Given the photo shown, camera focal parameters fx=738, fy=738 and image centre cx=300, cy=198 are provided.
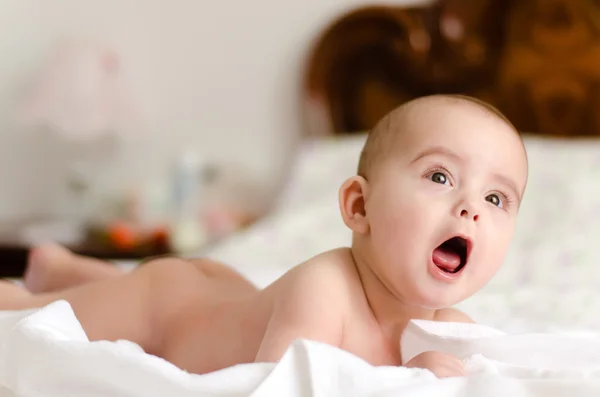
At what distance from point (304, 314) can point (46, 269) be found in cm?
57

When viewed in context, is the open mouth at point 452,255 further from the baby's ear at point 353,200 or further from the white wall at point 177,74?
the white wall at point 177,74

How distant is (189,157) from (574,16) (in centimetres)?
128

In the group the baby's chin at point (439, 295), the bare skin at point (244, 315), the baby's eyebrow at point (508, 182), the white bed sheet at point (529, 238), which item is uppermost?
the baby's eyebrow at point (508, 182)

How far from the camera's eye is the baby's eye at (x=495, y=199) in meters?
0.75

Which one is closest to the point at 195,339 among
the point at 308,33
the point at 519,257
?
the point at 519,257

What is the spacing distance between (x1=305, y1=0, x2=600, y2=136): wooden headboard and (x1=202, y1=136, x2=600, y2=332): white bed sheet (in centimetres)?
A: 17

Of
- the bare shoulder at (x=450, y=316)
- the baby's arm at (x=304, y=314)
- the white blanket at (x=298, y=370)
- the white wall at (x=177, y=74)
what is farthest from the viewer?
the white wall at (x=177, y=74)

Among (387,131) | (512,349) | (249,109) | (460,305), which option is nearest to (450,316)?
(512,349)

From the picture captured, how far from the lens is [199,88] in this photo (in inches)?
103

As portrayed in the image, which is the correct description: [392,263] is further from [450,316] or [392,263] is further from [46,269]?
[46,269]

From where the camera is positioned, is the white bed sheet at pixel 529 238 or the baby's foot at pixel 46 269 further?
the white bed sheet at pixel 529 238

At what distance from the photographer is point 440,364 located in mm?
663

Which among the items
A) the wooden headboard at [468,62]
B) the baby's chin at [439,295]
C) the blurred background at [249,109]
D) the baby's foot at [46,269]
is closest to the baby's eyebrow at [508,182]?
the baby's chin at [439,295]

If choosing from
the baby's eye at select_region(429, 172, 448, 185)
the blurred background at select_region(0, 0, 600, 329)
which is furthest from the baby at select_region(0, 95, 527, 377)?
the blurred background at select_region(0, 0, 600, 329)
